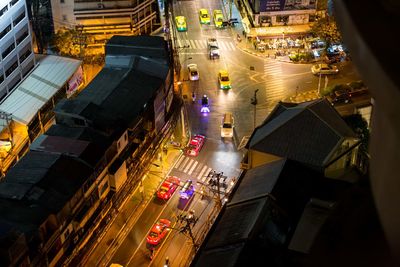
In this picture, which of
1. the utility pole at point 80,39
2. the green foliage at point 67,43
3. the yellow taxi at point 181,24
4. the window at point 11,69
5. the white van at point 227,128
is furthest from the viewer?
the yellow taxi at point 181,24

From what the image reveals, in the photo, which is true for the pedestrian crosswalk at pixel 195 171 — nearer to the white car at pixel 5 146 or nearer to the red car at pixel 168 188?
the red car at pixel 168 188

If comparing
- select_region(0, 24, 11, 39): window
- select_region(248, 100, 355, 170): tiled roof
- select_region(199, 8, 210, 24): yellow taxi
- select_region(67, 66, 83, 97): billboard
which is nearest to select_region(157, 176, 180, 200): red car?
select_region(248, 100, 355, 170): tiled roof

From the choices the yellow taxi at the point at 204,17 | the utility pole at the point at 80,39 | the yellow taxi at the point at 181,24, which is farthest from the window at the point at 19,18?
the yellow taxi at the point at 204,17

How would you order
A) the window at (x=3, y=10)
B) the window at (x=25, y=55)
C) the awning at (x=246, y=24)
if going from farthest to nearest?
1. the awning at (x=246, y=24)
2. the window at (x=25, y=55)
3. the window at (x=3, y=10)

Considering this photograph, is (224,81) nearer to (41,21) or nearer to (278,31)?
(278,31)

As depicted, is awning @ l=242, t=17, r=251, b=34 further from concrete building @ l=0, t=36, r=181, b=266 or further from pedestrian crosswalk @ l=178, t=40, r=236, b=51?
concrete building @ l=0, t=36, r=181, b=266

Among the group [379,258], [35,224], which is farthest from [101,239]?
[379,258]

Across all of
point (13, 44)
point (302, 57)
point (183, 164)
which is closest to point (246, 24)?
point (302, 57)

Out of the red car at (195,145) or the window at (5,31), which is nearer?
the window at (5,31)
